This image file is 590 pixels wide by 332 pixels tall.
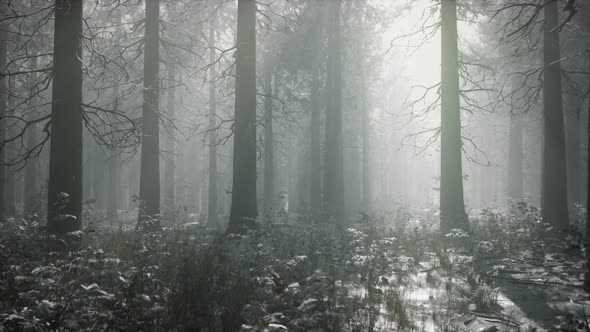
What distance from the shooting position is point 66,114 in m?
7.49

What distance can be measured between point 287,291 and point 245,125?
6633 millimetres

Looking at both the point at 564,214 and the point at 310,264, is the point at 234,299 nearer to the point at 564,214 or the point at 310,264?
the point at 310,264

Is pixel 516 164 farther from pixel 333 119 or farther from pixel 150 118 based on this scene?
pixel 150 118

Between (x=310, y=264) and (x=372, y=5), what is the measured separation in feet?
46.4

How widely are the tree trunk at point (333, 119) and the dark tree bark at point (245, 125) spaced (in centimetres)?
664

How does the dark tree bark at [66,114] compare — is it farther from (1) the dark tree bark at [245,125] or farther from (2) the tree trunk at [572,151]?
(2) the tree trunk at [572,151]

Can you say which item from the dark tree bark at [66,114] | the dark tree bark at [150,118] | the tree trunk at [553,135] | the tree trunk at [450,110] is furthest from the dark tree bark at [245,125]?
the tree trunk at [553,135]

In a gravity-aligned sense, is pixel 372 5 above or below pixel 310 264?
above

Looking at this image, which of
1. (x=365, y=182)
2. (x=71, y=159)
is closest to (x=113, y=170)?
(x=365, y=182)

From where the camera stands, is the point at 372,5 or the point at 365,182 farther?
the point at 365,182

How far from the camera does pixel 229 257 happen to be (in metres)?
7.14

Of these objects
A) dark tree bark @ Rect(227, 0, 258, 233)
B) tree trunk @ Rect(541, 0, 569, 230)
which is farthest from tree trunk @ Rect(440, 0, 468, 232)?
dark tree bark @ Rect(227, 0, 258, 233)

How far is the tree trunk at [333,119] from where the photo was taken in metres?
16.7

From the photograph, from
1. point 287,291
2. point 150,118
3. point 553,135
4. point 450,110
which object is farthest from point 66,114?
point 553,135
